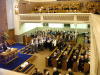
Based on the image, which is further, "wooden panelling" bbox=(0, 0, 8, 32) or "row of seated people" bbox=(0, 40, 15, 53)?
"wooden panelling" bbox=(0, 0, 8, 32)

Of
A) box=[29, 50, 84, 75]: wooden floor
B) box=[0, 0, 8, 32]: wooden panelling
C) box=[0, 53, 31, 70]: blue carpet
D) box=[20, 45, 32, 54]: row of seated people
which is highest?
box=[0, 0, 8, 32]: wooden panelling

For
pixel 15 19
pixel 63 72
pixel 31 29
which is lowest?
pixel 63 72

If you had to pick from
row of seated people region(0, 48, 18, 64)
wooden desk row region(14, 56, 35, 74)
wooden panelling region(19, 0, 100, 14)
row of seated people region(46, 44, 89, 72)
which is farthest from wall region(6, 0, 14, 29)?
row of seated people region(46, 44, 89, 72)

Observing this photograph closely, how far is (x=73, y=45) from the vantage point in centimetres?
1526

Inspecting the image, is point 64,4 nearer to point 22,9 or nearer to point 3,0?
point 22,9

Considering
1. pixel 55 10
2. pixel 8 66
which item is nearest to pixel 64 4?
pixel 55 10

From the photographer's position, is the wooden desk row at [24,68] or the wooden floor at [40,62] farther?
the wooden floor at [40,62]

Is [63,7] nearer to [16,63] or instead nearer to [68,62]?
[68,62]

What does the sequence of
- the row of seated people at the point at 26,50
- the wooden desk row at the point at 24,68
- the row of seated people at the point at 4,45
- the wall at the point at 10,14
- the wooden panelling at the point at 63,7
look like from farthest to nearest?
the wooden panelling at the point at 63,7 < the wall at the point at 10,14 < the row of seated people at the point at 26,50 < the row of seated people at the point at 4,45 < the wooden desk row at the point at 24,68

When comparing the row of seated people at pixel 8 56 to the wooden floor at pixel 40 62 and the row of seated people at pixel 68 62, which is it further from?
the row of seated people at pixel 68 62

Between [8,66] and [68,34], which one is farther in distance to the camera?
[68,34]

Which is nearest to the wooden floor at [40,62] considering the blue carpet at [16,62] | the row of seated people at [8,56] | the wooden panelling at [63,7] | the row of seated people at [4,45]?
the blue carpet at [16,62]

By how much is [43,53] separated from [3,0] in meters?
7.02

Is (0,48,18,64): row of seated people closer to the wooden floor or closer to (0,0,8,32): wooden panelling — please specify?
the wooden floor
